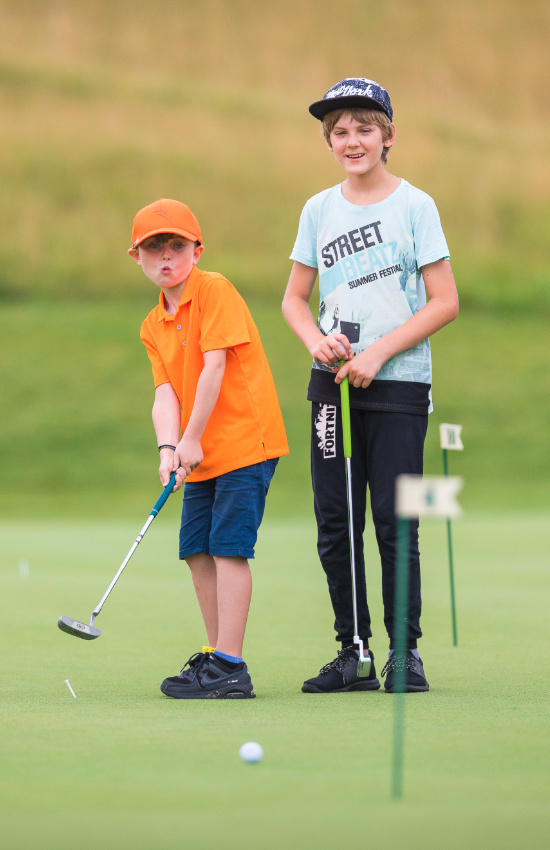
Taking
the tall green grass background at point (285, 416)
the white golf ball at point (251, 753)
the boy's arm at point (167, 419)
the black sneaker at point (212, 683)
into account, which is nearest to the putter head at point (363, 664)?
the tall green grass background at point (285, 416)

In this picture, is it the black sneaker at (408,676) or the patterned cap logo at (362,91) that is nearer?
the black sneaker at (408,676)

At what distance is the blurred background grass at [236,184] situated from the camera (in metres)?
9.64

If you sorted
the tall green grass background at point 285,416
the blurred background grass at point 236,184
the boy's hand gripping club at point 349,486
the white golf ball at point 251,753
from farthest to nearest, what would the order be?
the blurred background grass at point 236,184, the boy's hand gripping club at point 349,486, the white golf ball at point 251,753, the tall green grass background at point 285,416

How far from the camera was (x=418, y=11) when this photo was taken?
45.2ft

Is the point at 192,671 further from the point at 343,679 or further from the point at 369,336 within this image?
the point at 369,336

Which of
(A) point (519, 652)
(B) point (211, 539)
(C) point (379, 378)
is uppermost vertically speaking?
(C) point (379, 378)

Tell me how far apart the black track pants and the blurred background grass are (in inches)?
235

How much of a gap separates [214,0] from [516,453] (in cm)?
715

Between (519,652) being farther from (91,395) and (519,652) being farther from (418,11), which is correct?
(418,11)

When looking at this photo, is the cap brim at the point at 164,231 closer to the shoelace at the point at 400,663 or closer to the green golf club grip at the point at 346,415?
the green golf club grip at the point at 346,415

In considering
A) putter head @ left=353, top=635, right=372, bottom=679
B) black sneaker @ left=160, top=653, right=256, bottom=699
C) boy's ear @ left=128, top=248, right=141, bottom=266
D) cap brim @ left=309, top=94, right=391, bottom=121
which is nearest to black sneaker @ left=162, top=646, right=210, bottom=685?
black sneaker @ left=160, top=653, right=256, bottom=699

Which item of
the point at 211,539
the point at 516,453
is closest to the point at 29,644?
the point at 211,539

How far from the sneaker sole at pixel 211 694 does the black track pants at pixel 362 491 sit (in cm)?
33

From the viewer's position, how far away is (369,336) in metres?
2.79
